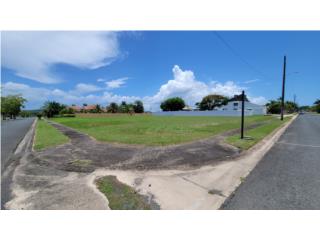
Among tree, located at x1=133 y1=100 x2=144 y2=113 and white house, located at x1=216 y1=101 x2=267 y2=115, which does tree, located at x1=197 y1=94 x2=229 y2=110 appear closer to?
white house, located at x1=216 y1=101 x2=267 y2=115

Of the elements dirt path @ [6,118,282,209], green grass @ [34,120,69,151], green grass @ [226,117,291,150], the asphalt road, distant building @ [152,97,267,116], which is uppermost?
distant building @ [152,97,267,116]

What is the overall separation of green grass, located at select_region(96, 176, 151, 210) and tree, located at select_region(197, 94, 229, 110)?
85.8m

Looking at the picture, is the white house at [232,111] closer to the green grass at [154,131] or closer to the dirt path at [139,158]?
the green grass at [154,131]

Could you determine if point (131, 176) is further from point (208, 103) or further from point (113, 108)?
point (113, 108)

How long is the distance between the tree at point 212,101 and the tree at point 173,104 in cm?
1338

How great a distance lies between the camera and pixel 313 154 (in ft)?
21.5

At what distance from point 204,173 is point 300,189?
196 centimetres

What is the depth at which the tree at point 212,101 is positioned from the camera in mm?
85500

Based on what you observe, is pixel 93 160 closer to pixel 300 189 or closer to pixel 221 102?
pixel 300 189

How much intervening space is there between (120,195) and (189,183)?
5.00ft

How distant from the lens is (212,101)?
86812 millimetres

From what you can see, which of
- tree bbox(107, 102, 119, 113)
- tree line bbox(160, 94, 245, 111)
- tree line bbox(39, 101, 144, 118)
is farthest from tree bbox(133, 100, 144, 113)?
tree line bbox(160, 94, 245, 111)

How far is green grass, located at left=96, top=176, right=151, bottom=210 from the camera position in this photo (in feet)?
10.1

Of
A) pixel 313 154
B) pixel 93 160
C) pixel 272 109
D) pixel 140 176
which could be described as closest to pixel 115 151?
pixel 93 160
